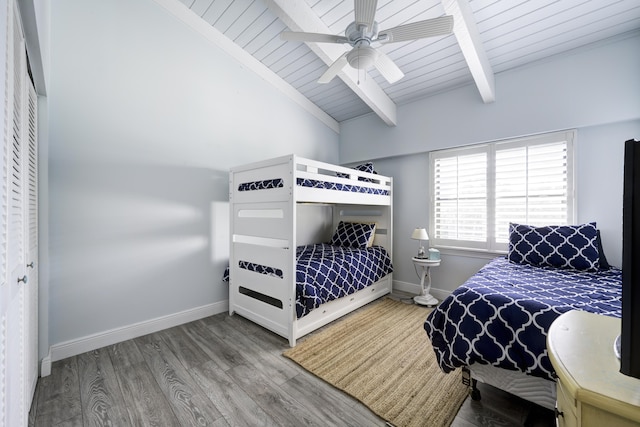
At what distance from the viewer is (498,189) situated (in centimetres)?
298

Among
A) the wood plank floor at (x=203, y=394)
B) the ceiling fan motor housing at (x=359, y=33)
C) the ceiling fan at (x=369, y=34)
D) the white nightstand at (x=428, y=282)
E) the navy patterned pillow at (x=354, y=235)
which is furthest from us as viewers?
the navy patterned pillow at (x=354, y=235)

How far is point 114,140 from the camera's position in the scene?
2.25m

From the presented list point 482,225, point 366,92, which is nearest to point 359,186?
point 366,92

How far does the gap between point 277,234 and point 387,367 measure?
4.36 ft

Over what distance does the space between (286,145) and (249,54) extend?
1136mm

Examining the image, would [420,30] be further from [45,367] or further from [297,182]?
[45,367]

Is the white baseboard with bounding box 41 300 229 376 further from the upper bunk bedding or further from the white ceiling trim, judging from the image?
the white ceiling trim

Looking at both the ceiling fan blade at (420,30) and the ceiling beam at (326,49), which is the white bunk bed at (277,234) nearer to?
the ceiling beam at (326,49)

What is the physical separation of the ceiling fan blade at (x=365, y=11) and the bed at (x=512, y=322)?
1.75 meters

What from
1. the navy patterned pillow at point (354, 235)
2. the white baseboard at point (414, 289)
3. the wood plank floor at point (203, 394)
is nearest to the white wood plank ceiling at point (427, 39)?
the navy patterned pillow at point (354, 235)

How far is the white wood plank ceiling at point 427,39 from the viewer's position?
2158 mm

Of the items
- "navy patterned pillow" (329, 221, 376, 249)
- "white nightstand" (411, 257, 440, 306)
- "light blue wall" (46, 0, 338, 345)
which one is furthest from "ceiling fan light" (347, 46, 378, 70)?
"white nightstand" (411, 257, 440, 306)

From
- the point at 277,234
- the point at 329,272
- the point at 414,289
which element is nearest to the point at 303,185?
the point at 277,234

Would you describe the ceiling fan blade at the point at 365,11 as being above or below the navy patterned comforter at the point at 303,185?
Result: above
